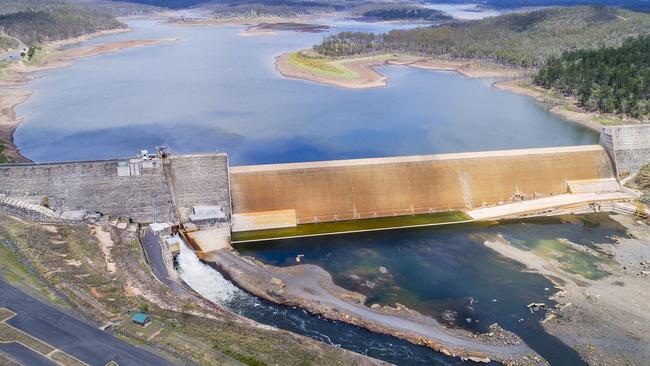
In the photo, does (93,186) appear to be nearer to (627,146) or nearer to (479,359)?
(479,359)

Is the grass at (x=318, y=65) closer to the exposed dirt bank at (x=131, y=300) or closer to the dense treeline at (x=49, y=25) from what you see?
the dense treeline at (x=49, y=25)

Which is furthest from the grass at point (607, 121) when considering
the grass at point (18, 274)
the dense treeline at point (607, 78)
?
the grass at point (18, 274)

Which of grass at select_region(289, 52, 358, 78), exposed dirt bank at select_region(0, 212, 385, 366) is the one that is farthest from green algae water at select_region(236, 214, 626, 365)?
grass at select_region(289, 52, 358, 78)

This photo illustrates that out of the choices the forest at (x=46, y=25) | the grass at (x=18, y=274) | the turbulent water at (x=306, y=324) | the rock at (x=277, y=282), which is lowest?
the turbulent water at (x=306, y=324)

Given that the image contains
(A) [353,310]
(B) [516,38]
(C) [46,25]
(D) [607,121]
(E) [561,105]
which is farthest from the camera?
(C) [46,25]

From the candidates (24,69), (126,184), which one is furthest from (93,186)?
(24,69)

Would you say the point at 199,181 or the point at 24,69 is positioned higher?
the point at 24,69

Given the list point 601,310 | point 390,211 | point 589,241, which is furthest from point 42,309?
point 589,241
